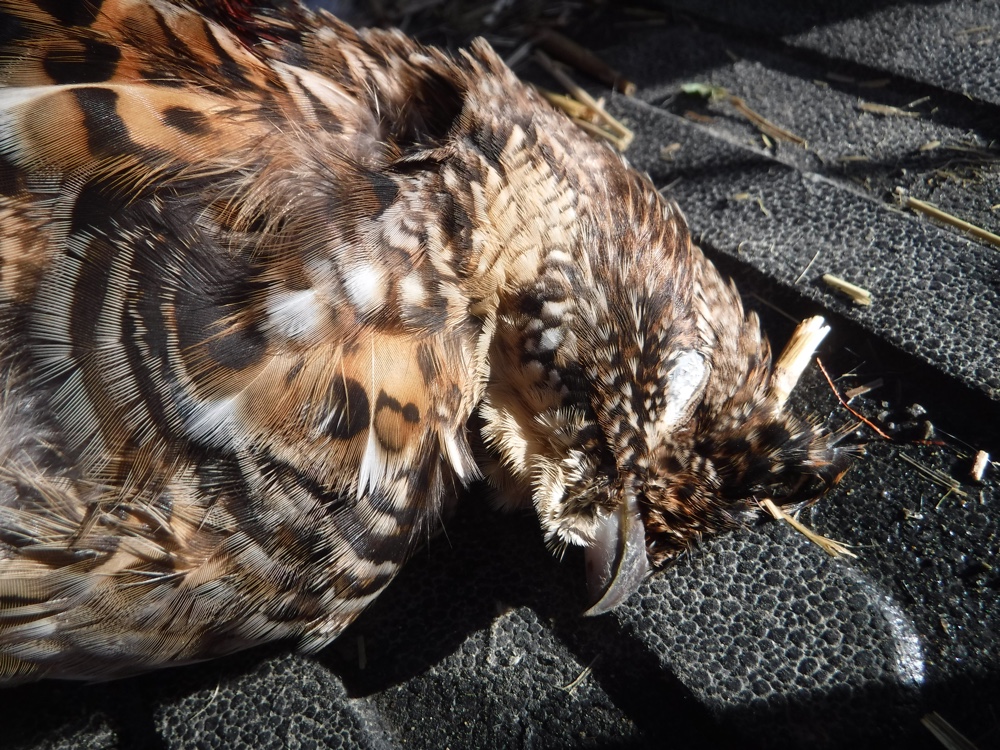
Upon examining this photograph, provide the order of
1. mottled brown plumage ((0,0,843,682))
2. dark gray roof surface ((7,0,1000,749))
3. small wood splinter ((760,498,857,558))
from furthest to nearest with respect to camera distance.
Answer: small wood splinter ((760,498,857,558)) < dark gray roof surface ((7,0,1000,749)) < mottled brown plumage ((0,0,843,682))

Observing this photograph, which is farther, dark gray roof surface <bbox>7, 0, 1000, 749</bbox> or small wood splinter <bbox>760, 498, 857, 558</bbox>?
small wood splinter <bbox>760, 498, 857, 558</bbox>

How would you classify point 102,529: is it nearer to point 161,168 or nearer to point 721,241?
point 161,168

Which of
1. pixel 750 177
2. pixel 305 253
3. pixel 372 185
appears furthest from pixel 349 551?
pixel 750 177

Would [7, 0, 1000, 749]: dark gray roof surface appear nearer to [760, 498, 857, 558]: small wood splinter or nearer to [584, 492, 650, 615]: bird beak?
[760, 498, 857, 558]: small wood splinter

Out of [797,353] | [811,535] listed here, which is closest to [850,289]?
[797,353]

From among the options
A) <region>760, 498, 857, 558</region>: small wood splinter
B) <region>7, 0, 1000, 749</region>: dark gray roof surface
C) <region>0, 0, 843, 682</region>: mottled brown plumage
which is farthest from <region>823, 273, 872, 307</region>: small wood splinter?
<region>760, 498, 857, 558</region>: small wood splinter
